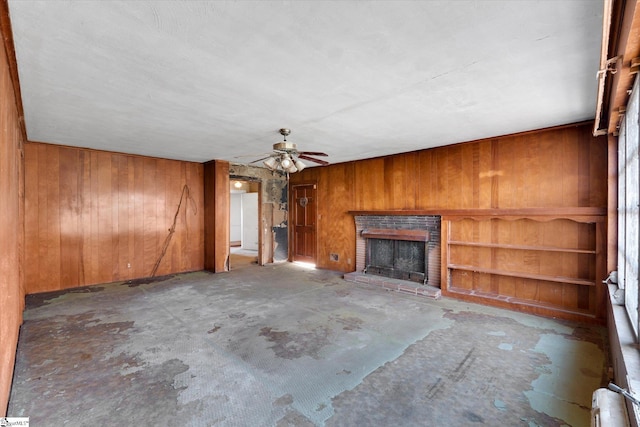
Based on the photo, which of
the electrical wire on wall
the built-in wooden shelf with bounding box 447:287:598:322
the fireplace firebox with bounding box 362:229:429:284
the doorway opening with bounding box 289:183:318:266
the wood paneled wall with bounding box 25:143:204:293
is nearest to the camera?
the built-in wooden shelf with bounding box 447:287:598:322

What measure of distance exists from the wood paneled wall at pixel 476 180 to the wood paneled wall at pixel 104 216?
3275 mm

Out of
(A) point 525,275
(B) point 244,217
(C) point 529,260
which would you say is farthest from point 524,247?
(B) point 244,217

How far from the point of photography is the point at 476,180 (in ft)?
15.8

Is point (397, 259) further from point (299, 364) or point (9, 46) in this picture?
point (9, 46)

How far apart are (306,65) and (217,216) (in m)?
5.02

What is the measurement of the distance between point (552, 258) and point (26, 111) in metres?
6.93

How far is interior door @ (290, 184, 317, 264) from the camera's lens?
24.9ft

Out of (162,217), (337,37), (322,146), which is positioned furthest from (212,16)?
(162,217)

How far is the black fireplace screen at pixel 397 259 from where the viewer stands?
213 inches

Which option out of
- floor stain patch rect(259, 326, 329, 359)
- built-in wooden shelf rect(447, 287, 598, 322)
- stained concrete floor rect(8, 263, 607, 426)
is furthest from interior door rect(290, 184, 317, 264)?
floor stain patch rect(259, 326, 329, 359)

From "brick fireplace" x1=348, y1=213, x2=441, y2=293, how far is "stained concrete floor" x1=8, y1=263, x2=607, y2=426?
2.96ft

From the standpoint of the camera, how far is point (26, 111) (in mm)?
3363

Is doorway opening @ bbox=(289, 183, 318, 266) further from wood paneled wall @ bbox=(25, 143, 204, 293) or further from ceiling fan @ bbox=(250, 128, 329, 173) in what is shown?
ceiling fan @ bbox=(250, 128, 329, 173)

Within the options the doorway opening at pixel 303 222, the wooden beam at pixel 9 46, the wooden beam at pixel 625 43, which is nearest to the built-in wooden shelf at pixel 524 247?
the wooden beam at pixel 625 43
